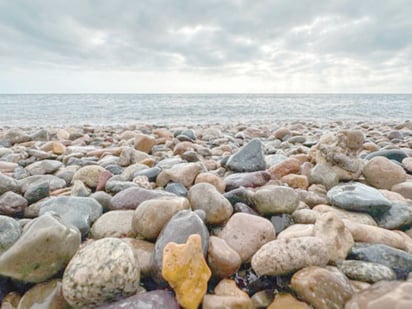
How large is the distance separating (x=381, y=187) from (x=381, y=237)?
45.3 inches

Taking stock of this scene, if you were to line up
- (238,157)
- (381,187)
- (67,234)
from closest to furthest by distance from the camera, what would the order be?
(67,234)
(381,187)
(238,157)

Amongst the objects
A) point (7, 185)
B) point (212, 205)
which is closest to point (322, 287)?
point (212, 205)

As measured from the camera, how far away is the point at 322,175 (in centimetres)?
301

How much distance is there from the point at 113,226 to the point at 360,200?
176 cm

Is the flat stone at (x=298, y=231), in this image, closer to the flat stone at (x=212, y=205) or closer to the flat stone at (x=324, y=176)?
the flat stone at (x=212, y=205)

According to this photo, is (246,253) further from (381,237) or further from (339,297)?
(381,237)

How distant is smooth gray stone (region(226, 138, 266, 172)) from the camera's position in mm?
3307

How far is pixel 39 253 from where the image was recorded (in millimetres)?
1548

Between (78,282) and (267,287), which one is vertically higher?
(78,282)

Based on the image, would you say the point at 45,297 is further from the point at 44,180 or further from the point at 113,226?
the point at 44,180

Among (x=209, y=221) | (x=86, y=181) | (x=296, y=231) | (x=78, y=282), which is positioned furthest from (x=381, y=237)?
(x=86, y=181)

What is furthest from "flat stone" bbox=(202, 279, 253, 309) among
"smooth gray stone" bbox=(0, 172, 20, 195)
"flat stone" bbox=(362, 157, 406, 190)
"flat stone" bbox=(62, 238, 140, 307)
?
"flat stone" bbox=(362, 157, 406, 190)

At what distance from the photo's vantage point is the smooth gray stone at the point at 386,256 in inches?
65.7

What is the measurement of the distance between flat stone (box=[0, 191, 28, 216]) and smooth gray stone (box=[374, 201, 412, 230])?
260cm
